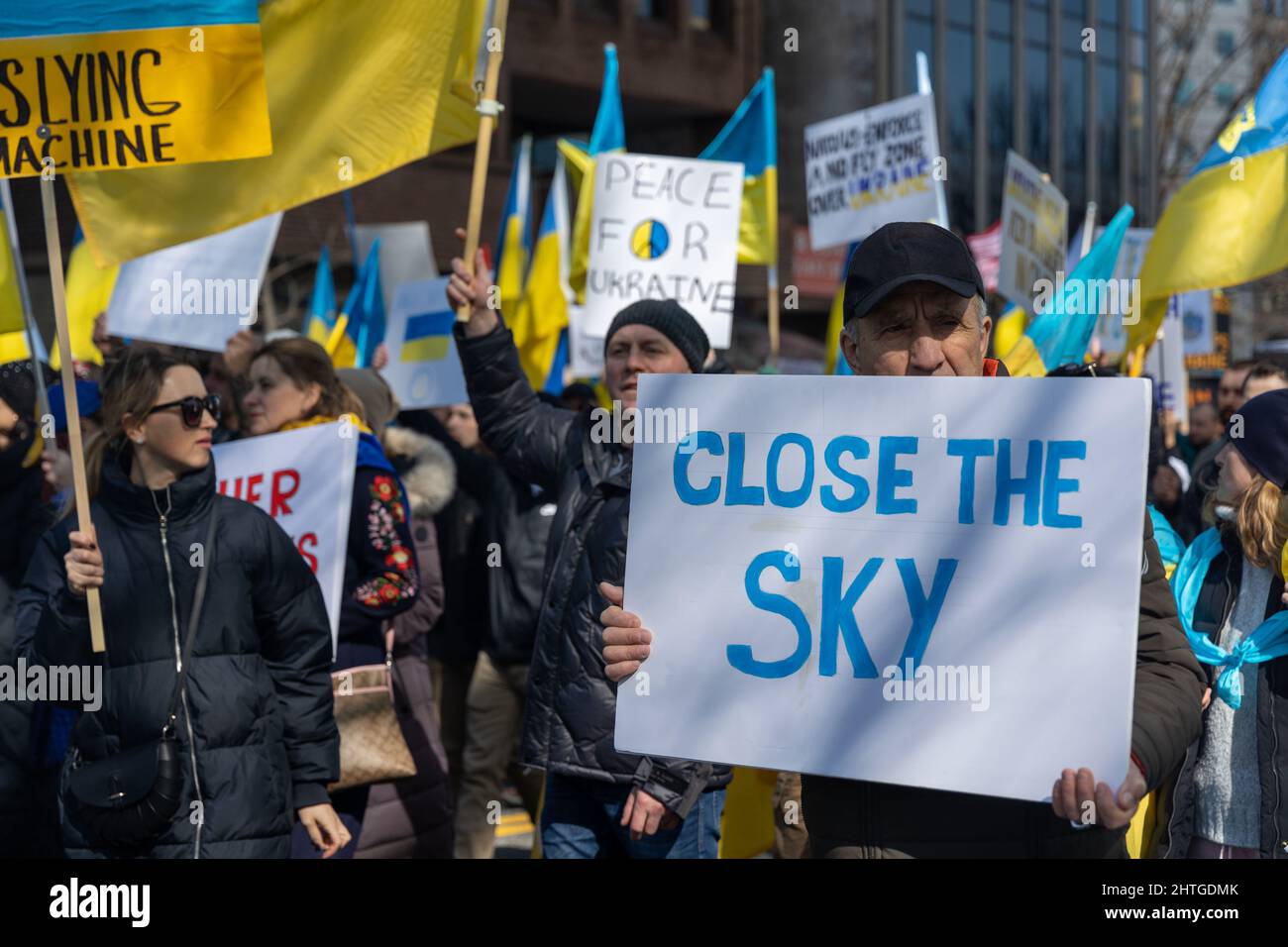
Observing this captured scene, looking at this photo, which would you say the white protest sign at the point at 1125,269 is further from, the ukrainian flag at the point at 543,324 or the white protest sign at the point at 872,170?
the ukrainian flag at the point at 543,324

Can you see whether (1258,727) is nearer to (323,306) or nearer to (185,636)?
(185,636)

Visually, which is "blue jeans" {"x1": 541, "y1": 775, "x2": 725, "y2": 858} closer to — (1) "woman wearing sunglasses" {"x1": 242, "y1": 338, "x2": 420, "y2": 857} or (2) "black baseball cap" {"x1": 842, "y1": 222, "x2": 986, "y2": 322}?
(1) "woman wearing sunglasses" {"x1": 242, "y1": 338, "x2": 420, "y2": 857}

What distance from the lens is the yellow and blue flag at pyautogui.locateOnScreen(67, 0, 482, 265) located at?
14.7 feet

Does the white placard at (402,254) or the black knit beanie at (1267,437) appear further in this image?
the white placard at (402,254)

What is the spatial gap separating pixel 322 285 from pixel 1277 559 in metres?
7.37

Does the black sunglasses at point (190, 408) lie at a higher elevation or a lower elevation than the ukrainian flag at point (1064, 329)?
lower

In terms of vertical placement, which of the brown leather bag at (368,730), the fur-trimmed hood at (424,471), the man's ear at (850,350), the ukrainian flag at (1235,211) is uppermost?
the ukrainian flag at (1235,211)

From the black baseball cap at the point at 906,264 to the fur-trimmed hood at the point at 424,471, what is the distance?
13.9 ft

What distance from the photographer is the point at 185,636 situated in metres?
3.93

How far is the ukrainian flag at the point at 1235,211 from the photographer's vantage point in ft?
20.6

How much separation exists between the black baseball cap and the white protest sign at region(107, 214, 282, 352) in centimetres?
502

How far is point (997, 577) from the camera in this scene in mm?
2535

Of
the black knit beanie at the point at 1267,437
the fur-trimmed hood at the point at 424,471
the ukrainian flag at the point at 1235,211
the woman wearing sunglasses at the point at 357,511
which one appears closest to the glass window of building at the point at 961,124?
the ukrainian flag at the point at 1235,211

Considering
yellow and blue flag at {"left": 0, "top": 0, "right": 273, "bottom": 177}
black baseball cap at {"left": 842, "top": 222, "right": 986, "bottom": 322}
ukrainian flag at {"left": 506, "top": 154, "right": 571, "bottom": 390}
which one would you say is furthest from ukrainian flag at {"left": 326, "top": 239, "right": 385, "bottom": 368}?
black baseball cap at {"left": 842, "top": 222, "right": 986, "bottom": 322}
